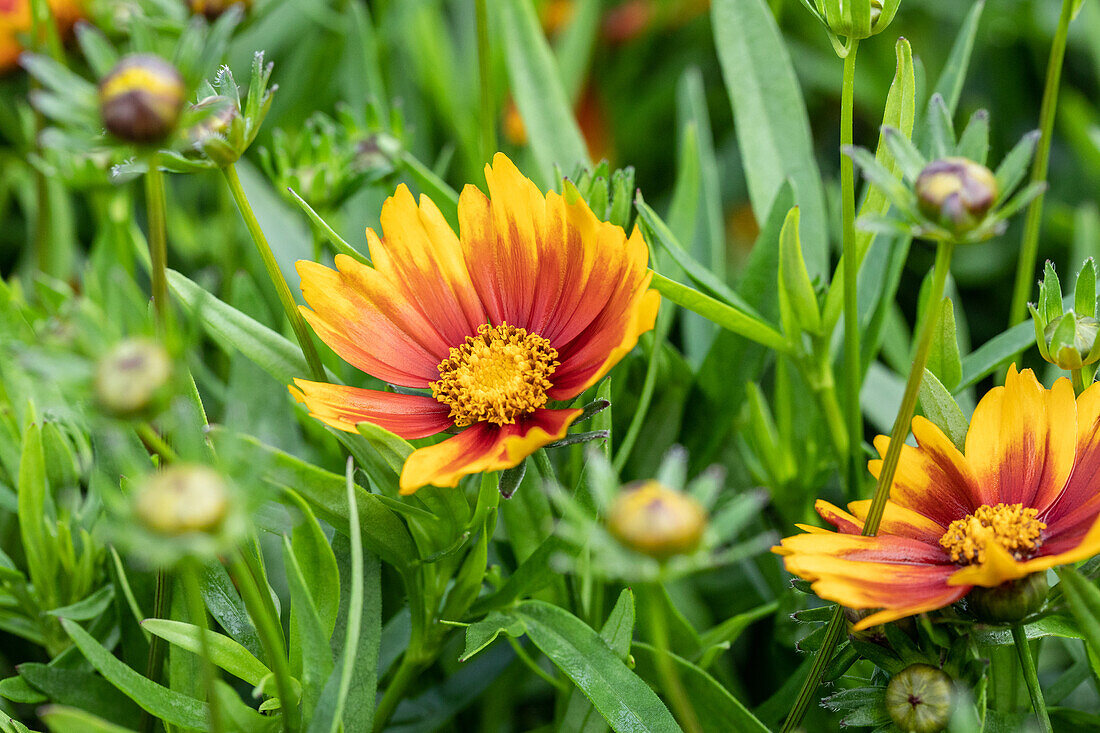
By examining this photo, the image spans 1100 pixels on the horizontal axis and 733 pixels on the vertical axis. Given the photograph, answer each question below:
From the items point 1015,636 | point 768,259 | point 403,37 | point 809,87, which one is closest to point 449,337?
point 768,259

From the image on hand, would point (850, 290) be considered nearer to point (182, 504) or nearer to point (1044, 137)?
point (1044, 137)

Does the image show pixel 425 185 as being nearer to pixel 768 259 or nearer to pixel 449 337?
pixel 449 337

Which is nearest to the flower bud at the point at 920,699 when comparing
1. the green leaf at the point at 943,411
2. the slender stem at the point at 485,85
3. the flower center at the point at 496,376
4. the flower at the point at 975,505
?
the flower at the point at 975,505

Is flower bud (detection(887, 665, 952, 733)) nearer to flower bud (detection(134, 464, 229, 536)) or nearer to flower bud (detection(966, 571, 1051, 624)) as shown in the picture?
flower bud (detection(966, 571, 1051, 624))

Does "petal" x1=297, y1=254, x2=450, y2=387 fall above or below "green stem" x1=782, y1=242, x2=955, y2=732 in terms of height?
above

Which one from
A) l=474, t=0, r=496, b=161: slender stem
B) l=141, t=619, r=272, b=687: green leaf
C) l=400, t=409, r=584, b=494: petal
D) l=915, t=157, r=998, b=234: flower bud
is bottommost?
l=141, t=619, r=272, b=687: green leaf

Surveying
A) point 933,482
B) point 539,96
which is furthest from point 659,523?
point 539,96

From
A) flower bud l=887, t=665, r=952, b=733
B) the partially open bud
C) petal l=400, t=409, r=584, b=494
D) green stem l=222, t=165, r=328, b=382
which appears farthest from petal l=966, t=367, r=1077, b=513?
the partially open bud
